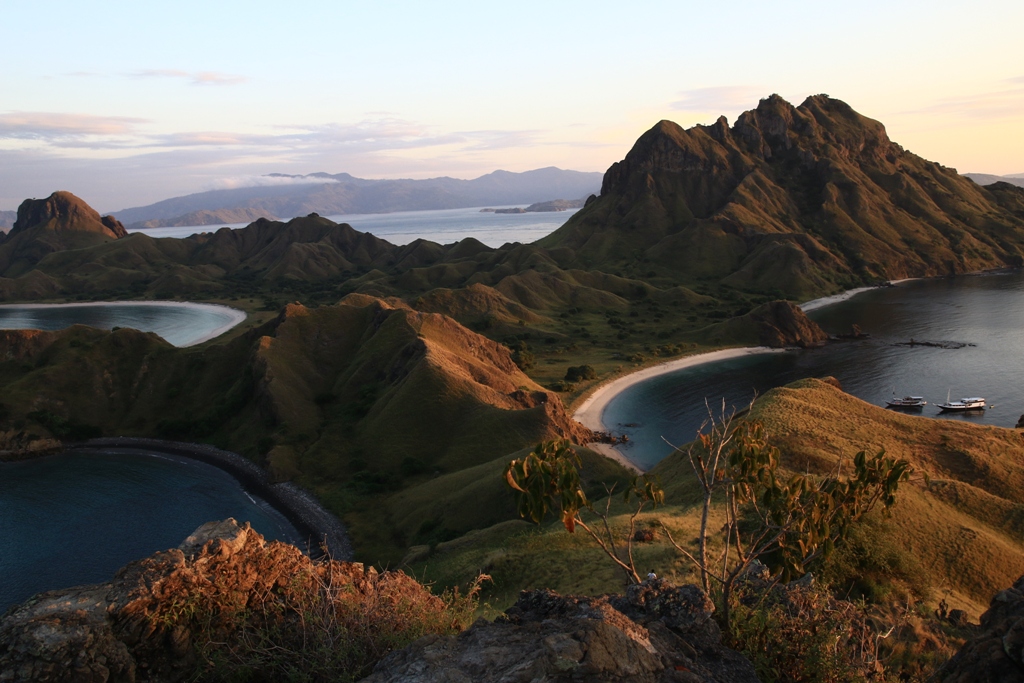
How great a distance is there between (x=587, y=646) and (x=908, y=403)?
9377 cm

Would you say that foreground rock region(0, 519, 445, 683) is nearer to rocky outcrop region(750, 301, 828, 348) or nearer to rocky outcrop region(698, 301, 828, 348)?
rocky outcrop region(698, 301, 828, 348)

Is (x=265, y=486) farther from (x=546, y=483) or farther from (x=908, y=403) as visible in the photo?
(x=908, y=403)

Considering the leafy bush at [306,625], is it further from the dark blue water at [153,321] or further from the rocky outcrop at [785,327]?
the dark blue water at [153,321]

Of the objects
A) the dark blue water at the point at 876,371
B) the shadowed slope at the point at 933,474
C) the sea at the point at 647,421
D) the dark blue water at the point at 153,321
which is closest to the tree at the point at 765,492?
the shadowed slope at the point at 933,474

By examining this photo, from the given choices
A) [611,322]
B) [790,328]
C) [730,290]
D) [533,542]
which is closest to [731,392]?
[790,328]

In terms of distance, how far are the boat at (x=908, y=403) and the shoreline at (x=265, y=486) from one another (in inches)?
3015

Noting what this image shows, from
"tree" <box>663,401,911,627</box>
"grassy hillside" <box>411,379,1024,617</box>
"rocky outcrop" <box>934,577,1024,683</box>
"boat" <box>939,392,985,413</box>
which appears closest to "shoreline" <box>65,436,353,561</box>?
"grassy hillside" <box>411,379,1024,617</box>

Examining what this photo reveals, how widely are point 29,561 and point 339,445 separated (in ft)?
94.6

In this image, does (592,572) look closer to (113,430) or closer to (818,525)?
(818,525)

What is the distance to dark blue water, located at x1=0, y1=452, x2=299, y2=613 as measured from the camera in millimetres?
52750

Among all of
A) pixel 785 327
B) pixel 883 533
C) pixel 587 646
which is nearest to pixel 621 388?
pixel 785 327

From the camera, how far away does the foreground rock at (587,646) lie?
34.1ft

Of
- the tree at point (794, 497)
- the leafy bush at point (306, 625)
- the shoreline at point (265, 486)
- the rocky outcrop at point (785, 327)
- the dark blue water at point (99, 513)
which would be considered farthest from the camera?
the rocky outcrop at point (785, 327)

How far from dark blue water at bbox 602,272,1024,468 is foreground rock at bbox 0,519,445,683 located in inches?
2373
